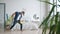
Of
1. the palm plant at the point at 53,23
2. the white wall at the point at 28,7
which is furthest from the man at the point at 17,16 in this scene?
the palm plant at the point at 53,23

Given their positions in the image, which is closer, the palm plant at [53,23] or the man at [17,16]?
the palm plant at [53,23]

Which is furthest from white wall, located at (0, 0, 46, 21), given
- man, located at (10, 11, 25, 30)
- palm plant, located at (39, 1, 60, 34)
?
palm plant, located at (39, 1, 60, 34)

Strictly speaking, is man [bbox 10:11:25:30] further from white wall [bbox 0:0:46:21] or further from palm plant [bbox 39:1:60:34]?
palm plant [bbox 39:1:60:34]

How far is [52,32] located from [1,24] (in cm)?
272

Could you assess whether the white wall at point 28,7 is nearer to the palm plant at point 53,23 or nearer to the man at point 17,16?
the man at point 17,16

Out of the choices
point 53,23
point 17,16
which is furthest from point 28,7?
point 53,23

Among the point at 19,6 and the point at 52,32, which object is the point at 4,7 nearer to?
the point at 19,6

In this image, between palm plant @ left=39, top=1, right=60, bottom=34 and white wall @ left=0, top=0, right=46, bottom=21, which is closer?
palm plant @ left=39, top=1, right=60, bottom=34

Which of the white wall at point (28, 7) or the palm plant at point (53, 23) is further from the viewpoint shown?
the white wall at point (28, 7)

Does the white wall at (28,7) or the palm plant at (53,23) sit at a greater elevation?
the white wall at (28,7)

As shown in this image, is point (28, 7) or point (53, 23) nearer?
point (53, 23)

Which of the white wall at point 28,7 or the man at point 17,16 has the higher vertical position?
the white wall at point 28,7

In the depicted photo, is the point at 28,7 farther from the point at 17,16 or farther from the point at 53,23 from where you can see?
the point at 53,23

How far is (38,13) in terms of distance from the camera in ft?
11.4
